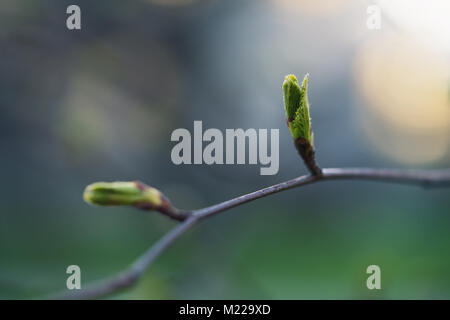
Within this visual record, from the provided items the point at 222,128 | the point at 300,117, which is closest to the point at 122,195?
the point at 300,117

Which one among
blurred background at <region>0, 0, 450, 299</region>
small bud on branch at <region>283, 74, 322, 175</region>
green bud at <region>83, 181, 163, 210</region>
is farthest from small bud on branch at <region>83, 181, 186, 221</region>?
blurred background at <region>0, 0, 450, 299</region>

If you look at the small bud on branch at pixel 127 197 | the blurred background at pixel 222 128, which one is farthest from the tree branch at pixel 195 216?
the blurred background at pixel 222 128

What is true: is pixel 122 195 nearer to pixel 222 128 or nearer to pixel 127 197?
pixel 127 197

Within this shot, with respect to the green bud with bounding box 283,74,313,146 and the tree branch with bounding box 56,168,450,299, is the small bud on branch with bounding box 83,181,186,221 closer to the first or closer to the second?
the tree branch with bounding box 56,168,450,299

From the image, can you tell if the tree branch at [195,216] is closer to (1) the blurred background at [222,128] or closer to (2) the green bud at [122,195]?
(2) the green bud at [122,195]
